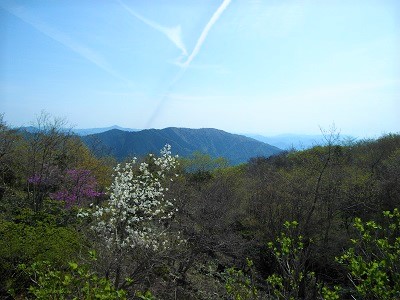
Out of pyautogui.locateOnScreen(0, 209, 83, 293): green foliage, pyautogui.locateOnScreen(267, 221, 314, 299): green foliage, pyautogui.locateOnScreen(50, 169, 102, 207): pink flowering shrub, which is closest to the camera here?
pyautogui.locateOnScreen(267, 221, 314, 299): green foliage

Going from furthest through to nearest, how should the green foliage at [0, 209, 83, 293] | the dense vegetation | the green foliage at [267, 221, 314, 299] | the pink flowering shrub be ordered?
the pink flowering shrub < the dense vegetation < the green foliage at [0, 209, 83, 293] < the green foliage at [267, 221, 314, 299]

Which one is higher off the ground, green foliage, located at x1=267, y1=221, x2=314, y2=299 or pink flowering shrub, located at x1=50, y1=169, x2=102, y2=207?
green foliage, located at x1=267, y1=221, x2=314, y2=299

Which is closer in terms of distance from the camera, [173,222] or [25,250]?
[25,250]

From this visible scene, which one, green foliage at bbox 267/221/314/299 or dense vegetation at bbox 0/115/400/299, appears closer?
green foliage at bbox 267/221/314/299

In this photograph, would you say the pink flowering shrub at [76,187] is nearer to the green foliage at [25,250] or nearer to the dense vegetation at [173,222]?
the dense vegetation at [173,222]

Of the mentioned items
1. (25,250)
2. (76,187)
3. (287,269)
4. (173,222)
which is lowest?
(173,222)

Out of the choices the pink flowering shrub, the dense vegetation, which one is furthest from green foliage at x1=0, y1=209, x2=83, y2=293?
the pink flowering shrub

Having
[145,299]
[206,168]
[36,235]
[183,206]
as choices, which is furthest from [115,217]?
[206,168]

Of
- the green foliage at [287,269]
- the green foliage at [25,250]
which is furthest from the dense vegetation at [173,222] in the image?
the green foliage at [287,269]

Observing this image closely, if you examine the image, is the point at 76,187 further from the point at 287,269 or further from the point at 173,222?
the point at 287,269

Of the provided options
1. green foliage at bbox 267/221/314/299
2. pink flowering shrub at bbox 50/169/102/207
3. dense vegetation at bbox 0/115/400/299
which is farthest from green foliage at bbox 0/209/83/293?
pink flowering shrub at bbox 50/169/102/207

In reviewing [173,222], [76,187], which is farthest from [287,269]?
[76,187]

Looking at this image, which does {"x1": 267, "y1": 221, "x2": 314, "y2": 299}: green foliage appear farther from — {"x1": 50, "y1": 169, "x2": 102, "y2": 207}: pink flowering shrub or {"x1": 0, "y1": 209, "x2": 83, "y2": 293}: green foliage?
{"x1": 50, "y1": 169, "x2": 102, "y2": 207}: pink flowering shrub

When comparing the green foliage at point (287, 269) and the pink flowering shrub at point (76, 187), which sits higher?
the green foliage at point (287, 269)
